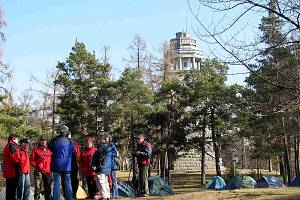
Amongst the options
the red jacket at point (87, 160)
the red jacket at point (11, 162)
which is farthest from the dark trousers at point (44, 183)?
the red jacket at point (11, 162)

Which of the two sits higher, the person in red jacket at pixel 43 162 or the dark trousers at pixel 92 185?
the person in red jacket at pixel 43 162

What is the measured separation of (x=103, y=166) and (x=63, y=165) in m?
1.01

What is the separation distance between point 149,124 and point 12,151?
2242cm

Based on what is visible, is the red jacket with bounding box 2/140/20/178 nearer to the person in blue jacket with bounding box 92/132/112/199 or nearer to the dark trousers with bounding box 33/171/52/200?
the dark trousers with bounding box 33/171/52/200

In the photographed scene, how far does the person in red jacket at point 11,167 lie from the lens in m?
10.3

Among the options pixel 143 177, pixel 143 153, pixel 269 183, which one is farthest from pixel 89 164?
pixel 269 183

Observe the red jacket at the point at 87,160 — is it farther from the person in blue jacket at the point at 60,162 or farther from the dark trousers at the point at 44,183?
the person in blue jacket at the point at 60,162

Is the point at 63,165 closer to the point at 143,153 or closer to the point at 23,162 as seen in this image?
the point at 23,162

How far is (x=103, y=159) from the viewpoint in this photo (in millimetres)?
10078

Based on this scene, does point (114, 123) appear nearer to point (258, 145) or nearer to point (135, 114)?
point (135, 114)

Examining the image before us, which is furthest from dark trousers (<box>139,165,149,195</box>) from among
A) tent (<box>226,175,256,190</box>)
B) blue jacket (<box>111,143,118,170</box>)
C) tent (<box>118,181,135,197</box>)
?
tent (<box>226,175,256,190</box>)

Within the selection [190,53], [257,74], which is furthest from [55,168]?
[190,53]

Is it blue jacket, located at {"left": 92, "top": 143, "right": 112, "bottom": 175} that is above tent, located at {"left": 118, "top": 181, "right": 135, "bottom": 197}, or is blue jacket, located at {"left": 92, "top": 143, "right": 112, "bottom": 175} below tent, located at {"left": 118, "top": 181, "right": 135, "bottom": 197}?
above

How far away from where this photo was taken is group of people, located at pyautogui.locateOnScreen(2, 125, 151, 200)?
31.0 feet
